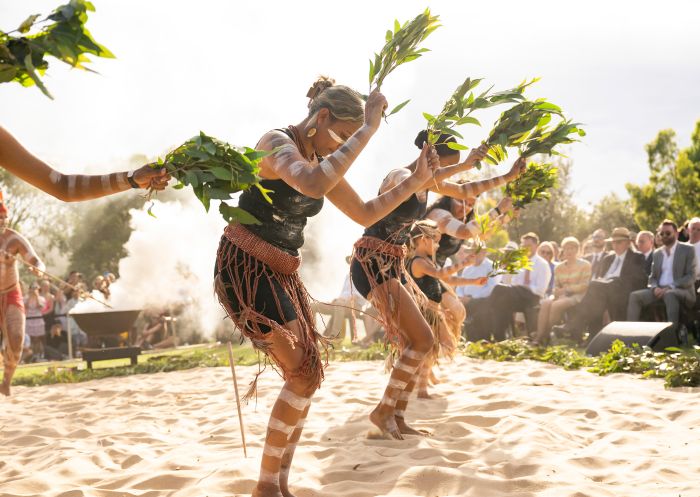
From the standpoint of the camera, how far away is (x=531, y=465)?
3.53 metres

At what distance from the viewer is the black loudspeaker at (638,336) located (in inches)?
283

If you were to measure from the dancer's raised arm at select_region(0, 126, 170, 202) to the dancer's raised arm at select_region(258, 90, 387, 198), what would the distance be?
1.95ft

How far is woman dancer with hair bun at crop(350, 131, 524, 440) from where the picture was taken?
4496mm

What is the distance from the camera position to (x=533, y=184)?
549cm

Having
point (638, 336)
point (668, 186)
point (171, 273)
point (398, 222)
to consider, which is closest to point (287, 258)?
point (398, 222)

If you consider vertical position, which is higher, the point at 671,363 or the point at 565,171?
the point at 565,171

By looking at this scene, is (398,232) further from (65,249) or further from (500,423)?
(65,249)

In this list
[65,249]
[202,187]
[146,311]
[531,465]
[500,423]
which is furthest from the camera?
[65,249]

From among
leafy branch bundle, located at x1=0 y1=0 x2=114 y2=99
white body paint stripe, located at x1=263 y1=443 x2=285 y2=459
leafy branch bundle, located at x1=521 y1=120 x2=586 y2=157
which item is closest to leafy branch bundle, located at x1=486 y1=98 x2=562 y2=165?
leafy branch bundle, located at x1=521 y1=120 x2=586 y2=157

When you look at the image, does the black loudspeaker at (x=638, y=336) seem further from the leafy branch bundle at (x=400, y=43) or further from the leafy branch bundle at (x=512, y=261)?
the leafy branch bundle at (x=400, y=43)

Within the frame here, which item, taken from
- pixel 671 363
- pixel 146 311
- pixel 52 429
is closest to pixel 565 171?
pixel 146 311

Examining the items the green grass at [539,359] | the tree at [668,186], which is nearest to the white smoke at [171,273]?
the green grass at [539,359]

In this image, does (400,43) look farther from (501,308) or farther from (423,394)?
(501,308)

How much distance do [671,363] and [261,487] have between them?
4778 millimetres
